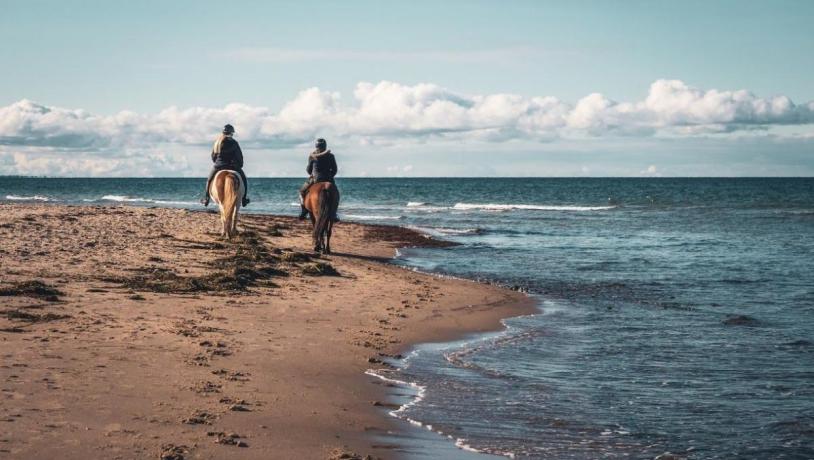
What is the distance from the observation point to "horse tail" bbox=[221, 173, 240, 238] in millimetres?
18953

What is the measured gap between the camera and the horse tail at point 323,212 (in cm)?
1895

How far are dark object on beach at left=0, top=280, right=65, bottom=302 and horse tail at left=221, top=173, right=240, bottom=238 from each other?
8366 millimetres

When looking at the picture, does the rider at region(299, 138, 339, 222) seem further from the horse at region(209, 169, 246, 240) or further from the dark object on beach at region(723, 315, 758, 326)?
the dark object on beach at region(723, 315, 758, 326)

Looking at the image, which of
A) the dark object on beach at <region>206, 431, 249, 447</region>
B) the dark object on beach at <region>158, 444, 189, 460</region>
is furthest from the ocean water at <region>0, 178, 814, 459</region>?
the dark object on beach at <region>158, 444, 189, 460</region>

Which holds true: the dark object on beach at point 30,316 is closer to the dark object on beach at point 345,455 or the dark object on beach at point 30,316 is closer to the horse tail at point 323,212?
the dark object on beach at point 345,455

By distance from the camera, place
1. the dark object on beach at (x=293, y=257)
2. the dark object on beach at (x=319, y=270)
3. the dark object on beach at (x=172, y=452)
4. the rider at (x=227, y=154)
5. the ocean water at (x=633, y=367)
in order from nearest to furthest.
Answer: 1. the dark object on beach at (x=172, y=452)
2. the ocean water at (x=633, y=367)
3. the dark object on beach at (x=319, y=270)
4. the dark object on beach at (x=293, y=257)
5. the rider at (x=227, y=154)

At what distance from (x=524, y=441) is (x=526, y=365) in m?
2.90

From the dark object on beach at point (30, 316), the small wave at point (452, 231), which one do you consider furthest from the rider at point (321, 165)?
the small wave at point (452, 231)

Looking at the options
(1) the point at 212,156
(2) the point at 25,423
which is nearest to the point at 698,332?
(2) the point at 25,423

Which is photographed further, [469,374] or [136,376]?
[469,374]

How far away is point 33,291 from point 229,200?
892 centimetres

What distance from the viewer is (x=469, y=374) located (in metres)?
8.94

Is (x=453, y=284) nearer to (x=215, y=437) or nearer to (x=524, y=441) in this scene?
(x=524, y=441)

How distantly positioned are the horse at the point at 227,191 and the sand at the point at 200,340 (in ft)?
4.33
